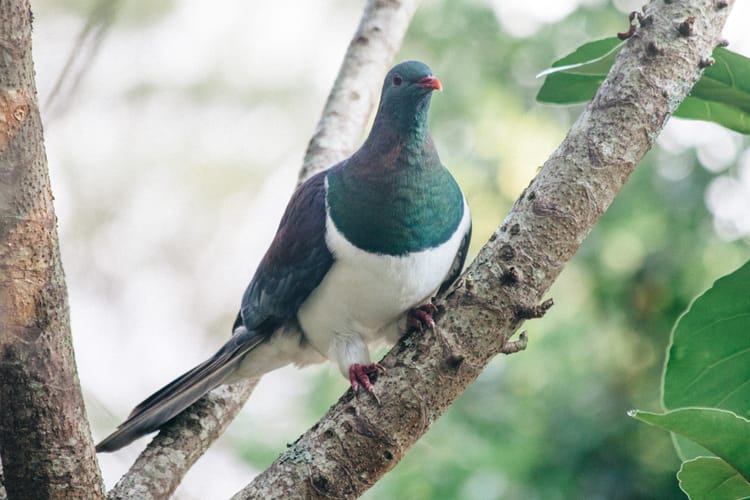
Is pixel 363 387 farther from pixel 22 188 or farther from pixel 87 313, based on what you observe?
pixel 87 313

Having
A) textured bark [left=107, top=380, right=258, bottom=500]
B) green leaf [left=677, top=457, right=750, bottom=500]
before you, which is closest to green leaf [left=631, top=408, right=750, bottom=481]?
green leaf [left=677, top=457, right=750, bottom=500]

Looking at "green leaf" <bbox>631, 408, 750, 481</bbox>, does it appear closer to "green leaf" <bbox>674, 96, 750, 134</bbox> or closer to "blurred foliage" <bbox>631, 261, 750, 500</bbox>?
"blurred foliage" <bbox>631, 261, 750, 500</bbox>

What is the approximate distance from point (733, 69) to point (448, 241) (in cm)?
96

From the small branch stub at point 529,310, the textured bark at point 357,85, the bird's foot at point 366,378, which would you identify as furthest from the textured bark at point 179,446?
the small branch stub at point 529,310

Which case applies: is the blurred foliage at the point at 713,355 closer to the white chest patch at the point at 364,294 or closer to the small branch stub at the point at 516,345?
the small branch stub at the point at 516,345

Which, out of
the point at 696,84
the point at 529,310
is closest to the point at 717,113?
the point at 696,84

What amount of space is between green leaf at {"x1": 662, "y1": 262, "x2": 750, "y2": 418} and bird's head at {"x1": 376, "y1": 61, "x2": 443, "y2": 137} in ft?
3.74

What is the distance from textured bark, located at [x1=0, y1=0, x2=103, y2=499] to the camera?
1532mm

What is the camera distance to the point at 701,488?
159 centimetres

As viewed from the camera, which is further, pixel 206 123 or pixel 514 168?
pixel 206 123

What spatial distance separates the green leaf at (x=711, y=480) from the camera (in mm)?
→ 1554

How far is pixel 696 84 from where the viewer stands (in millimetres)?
2184

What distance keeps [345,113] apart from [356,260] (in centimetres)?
107

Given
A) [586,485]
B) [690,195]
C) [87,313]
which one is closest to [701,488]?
[586,485]
